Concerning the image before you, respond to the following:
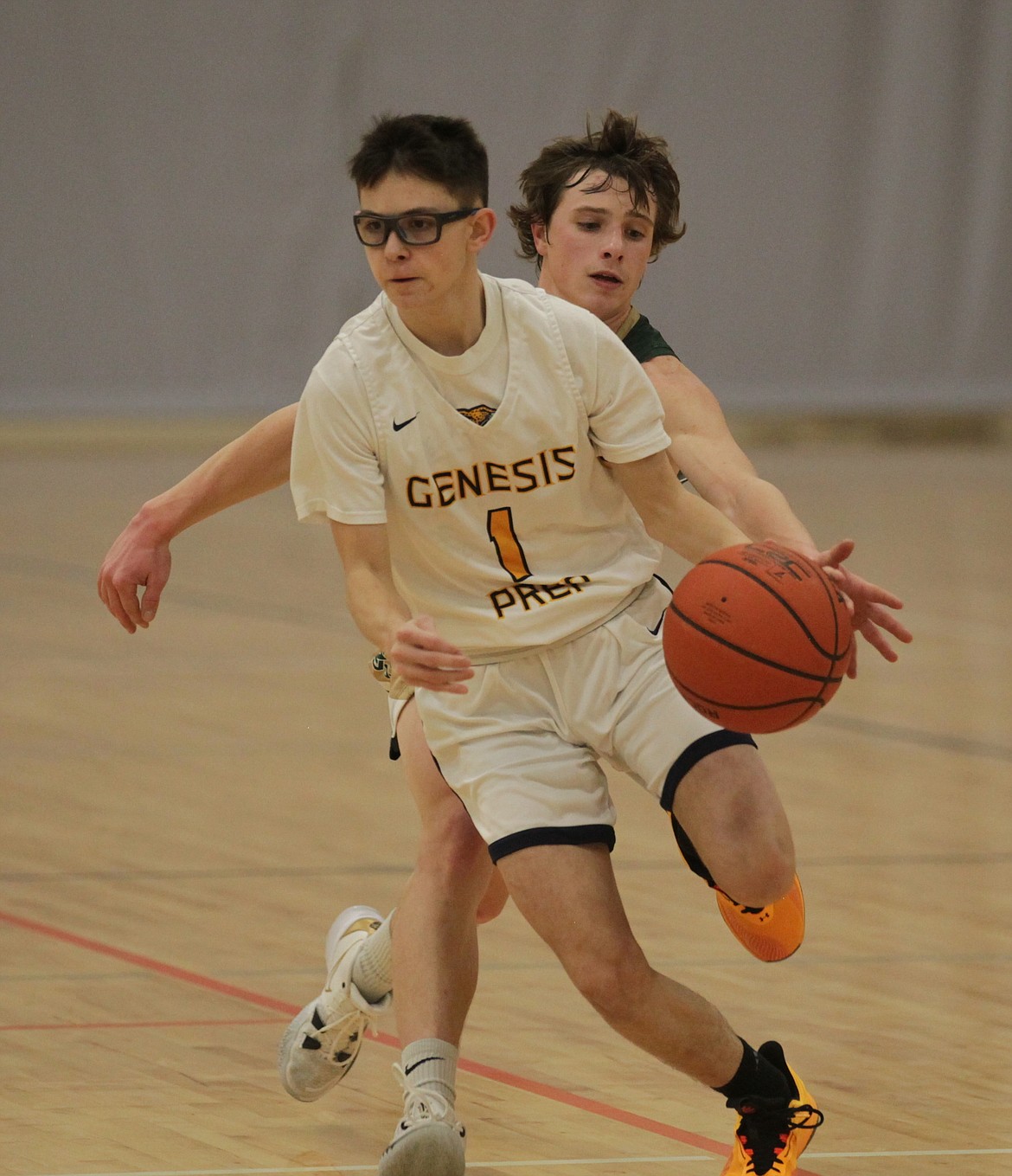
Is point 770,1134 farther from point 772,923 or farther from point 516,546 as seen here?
point 516,546

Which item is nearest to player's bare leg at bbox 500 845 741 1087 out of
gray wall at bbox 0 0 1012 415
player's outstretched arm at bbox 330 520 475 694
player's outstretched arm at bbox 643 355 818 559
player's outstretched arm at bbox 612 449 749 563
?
player's outstretched arm at bbox 330 520 475 694

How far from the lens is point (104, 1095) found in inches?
144

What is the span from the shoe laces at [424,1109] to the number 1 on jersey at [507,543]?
87 cm

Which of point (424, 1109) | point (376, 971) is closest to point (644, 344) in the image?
point (376, 971)

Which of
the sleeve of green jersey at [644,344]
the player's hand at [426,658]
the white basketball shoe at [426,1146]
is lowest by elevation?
the white basketball shoe at [426,1146]

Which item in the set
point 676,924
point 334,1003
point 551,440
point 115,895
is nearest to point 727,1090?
point 334,1003

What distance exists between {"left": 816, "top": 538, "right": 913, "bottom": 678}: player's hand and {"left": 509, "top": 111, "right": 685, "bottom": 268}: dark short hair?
1008mm

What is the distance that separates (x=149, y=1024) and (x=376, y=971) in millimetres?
678

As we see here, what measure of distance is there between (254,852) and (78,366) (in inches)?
389

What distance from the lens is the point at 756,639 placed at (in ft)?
10.1

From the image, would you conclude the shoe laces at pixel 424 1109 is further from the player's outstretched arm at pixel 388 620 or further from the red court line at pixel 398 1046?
the player's outstretched arm at pixel 388 620

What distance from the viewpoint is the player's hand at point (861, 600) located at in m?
3.22

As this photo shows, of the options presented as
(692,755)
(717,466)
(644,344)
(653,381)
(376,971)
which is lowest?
(376,971)

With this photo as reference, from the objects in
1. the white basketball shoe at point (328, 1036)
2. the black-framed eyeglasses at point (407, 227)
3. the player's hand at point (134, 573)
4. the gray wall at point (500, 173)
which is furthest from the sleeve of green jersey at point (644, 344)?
the gray wall at point (500, 173)
